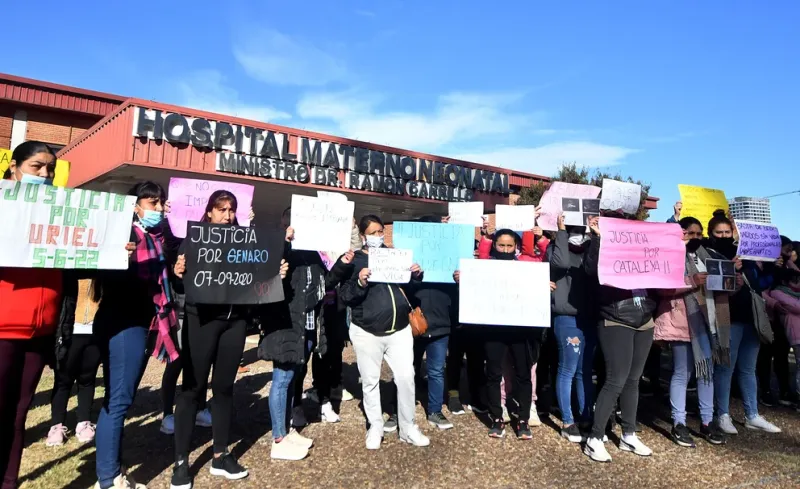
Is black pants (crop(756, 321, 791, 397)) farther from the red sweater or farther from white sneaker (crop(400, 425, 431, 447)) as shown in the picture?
the red sweater

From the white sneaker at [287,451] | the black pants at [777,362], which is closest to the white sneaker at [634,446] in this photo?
the white sneaker at [287,451]

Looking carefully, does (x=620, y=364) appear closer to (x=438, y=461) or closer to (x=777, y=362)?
(x=438, y=461)

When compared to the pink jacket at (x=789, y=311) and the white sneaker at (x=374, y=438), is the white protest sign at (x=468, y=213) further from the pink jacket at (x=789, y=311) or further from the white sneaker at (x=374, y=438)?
the pink jacket at (x=789, y=311)

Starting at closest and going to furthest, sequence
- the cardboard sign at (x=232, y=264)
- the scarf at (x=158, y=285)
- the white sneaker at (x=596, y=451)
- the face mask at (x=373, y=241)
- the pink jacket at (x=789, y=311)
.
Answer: the scarf at (x=158, y=285), the cardboard sign at (x=232, y=264), the white sneaker at (x=596, y=451), the face mask at (x=373, y=241), the pink jacket at (x=789, y=311)

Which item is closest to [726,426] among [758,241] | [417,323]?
[758,241]

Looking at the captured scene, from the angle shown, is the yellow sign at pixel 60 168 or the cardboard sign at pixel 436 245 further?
the yellow sign at pixel 60 168

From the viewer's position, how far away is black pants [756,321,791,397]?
6.32m

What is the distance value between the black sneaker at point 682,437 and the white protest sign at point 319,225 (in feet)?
12.2

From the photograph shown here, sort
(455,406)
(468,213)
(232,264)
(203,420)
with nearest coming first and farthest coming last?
(232,264) → (203,420) → (455,406) → (468,213)

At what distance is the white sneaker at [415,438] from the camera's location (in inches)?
173

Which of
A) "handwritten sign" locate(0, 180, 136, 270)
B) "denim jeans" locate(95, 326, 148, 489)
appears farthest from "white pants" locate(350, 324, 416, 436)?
"handwritten sign" locate(0, 180, 136, 270)

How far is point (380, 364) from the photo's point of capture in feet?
14.5

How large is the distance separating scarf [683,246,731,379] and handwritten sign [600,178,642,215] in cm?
79

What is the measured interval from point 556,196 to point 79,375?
5.00 metres
